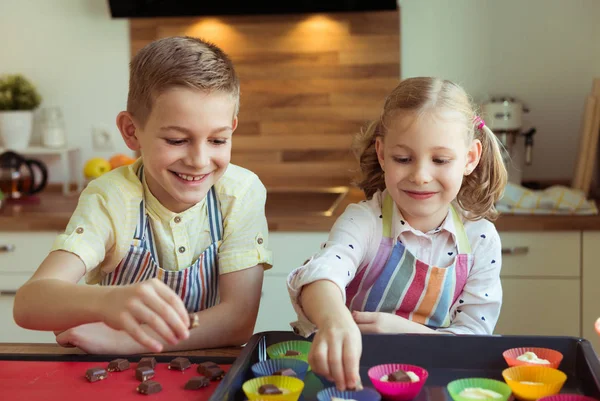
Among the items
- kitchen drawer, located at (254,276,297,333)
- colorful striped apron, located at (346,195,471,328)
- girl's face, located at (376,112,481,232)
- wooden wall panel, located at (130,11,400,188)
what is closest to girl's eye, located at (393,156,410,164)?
girl's face, located at (376,112,481,232)

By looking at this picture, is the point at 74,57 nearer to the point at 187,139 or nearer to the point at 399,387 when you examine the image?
the point at 187,139

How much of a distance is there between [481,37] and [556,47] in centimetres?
26

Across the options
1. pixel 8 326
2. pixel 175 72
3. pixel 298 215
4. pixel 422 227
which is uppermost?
pixel 175 72

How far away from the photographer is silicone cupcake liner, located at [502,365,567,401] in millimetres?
983

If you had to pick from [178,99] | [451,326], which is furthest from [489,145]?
[178,99]

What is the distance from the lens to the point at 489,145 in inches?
56.3

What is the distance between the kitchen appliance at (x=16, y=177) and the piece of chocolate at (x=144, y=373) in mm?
2000

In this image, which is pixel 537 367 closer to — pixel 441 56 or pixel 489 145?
pixel 489 145

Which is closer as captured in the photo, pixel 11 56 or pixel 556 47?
pixel 556 47

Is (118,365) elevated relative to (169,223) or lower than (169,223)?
lower

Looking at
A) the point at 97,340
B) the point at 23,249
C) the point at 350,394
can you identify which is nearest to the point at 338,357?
the point at 350,394

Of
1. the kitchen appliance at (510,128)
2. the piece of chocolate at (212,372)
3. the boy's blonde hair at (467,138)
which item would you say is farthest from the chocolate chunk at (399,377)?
the kitchen appliance at (510,128)

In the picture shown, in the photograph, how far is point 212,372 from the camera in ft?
3.47

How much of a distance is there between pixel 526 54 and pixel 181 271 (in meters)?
1.88
